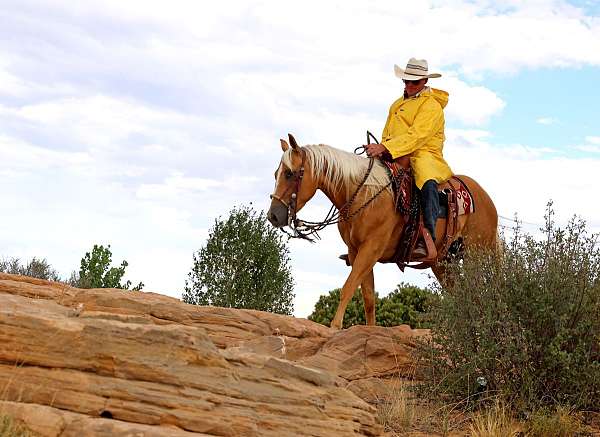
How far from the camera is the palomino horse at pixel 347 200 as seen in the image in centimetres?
986

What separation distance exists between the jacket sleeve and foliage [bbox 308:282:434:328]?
4831 mm

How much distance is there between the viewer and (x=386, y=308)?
1546 cm

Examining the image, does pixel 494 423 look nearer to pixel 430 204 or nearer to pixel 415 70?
pixel 430 204

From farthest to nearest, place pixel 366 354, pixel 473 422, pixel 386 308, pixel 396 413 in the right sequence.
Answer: pixel 386 308, pixel 366 354, pixel 473 422, pixel 396 413

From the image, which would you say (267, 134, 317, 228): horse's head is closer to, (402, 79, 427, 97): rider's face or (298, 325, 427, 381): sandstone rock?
(298, 325, 427, 381): sandstone rock

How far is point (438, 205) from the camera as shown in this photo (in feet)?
35.3

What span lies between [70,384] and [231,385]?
1090mm

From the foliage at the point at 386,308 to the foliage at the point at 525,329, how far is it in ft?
20.6

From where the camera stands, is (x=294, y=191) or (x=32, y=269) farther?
(x=32, y=269)

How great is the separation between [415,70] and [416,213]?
2.00 metres

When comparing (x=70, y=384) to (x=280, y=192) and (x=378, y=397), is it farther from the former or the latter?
(x=280, y=192)

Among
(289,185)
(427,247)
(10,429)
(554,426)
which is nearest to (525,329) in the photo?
(554,426)

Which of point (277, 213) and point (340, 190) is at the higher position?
point (340, 190)

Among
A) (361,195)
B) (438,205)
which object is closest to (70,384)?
(361,195)
